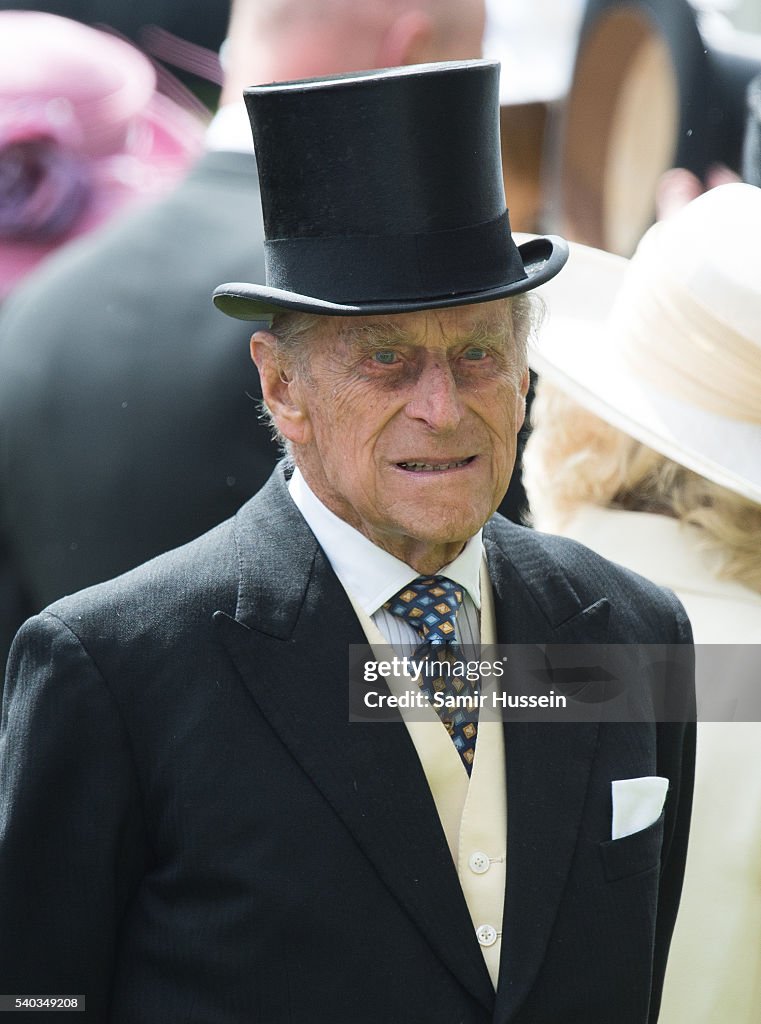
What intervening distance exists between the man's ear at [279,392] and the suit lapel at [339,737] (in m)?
0.19

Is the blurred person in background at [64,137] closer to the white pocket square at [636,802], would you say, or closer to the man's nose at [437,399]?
the man's nose at [437,399]

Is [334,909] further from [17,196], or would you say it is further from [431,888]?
[17,196]

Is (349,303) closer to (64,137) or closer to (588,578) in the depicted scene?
(588,578)

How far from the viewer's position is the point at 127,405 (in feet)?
10.6

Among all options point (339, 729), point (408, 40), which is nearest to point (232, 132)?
point (408, 40)

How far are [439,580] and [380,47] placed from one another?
170 cm

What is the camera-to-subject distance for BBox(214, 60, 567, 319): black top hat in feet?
7.07

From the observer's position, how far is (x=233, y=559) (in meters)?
2.30

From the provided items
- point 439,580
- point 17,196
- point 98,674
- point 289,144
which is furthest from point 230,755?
point 17,196

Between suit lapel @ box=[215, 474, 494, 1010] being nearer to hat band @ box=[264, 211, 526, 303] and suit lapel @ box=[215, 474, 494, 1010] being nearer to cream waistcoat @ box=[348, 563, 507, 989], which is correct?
cream waistcoat @ box=[348, 563, 507, 989]

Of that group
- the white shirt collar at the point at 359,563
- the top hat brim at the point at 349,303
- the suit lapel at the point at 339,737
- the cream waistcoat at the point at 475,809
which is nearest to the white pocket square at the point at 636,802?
the cream waistcoat at the point at 475,809

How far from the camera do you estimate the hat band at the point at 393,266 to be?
2.18 m

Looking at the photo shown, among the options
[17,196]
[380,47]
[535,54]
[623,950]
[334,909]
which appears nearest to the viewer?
[334,909]

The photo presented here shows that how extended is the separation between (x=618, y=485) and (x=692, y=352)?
32cm
